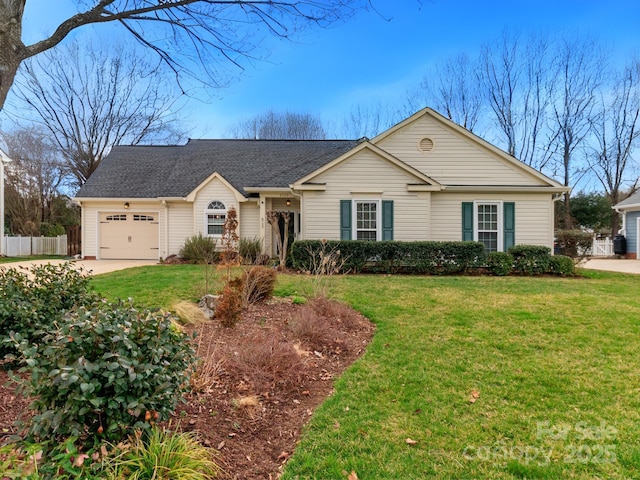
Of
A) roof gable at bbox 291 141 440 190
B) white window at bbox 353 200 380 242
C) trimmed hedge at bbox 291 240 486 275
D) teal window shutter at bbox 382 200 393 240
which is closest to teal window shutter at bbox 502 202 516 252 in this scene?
trimmed hedge at bbox 291 240 486 275

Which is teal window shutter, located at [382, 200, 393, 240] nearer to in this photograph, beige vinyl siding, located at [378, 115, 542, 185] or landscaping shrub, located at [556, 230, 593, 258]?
beige vinyl siding, located at [378, 115, 542, 185]

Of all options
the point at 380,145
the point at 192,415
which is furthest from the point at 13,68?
the point at 380,145

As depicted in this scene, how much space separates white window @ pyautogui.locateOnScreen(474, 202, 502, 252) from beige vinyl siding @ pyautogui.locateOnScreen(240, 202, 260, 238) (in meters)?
9.04

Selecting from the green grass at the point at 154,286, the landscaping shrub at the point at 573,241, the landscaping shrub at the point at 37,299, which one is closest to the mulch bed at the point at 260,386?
the landscaping shrub at the point at 37,299

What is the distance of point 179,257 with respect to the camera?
15.5m

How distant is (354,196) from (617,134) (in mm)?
23814


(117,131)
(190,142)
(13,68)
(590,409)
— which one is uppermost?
(117,131)

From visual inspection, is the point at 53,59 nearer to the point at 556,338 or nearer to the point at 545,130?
the point at 556,338

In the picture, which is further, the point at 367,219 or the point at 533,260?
the point at 367,219

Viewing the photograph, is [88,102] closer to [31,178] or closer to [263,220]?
[31,178]

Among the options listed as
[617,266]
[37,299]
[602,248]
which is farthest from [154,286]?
[602,248]

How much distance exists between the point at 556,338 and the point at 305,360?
3.60 meters

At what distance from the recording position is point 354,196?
1277 cm

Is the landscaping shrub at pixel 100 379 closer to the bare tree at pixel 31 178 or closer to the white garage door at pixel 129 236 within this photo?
the white garage door at pixel 129 236
